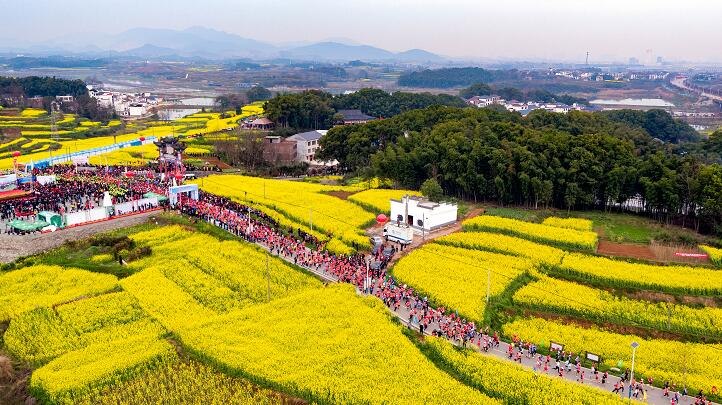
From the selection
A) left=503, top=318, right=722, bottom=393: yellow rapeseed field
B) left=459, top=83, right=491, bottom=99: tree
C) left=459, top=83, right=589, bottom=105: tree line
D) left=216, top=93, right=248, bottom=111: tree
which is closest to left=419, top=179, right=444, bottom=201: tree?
left=503, top=318, right=722, bottom=393: yellow rapeseed field

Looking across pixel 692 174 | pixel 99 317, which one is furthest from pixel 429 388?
pixel 692 174

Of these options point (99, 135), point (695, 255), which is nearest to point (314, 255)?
point (695, 255)

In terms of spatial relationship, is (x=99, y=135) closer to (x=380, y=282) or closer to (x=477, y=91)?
(x=380, y=282)

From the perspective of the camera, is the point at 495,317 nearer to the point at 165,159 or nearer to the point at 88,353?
the point at 88,353

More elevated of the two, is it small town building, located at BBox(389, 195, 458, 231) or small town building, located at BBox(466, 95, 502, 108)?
small town building, located at BBox(466, 95, 502, 108)

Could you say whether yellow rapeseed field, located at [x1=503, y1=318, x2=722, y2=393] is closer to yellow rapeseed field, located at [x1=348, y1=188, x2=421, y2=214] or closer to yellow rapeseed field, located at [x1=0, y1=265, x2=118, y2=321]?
yellow rapeseed field, located at [x1=348, y1=188, x2=421, y2=214]

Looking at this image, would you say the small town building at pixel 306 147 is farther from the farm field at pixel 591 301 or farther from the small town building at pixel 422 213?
the farm field at pixel 591 301
